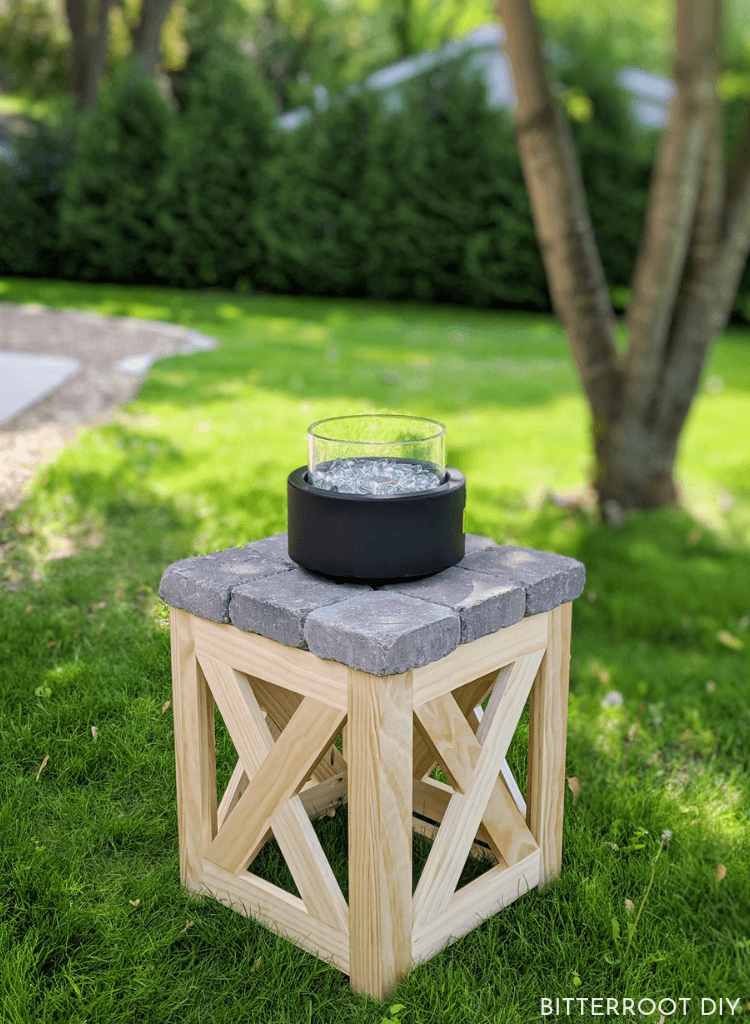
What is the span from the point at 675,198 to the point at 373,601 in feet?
11.6

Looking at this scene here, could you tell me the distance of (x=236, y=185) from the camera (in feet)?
39.1

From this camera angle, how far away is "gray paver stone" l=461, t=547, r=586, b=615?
2105 millimetres

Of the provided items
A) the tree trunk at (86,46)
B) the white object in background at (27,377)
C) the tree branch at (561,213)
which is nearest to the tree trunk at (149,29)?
the tree trunk at (86,46)

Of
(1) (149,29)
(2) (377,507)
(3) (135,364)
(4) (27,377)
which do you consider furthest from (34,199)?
(2) (377,507)

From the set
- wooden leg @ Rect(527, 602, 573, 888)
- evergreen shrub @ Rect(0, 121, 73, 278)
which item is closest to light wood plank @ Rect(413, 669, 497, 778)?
wooden leg @ Rect(527, 602, 573, 888)

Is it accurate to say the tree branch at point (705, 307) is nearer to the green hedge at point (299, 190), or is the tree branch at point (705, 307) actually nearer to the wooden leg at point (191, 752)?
the wooden leg at point (191, 752)

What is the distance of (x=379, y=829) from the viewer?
1.87 meters

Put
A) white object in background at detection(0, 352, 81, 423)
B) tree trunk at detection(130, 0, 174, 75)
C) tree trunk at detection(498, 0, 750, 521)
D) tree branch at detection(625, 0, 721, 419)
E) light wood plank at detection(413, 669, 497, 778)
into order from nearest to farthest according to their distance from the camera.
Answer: light wood plank at detection(413, 669, 497, 778) → white object in background at detection(0, 352, 81, 423) → tree branch at detection(625, 0, 721, 419) → tree trunk at detection(498, 0, 750, 521) → tree trunk at detection(130, 0, 174, 75)

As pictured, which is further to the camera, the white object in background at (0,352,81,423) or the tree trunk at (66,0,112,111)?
the tree trunk at (66,0,112,111)

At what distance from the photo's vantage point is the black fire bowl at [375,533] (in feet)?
6.63

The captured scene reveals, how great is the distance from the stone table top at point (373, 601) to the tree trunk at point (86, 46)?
44.5 feet

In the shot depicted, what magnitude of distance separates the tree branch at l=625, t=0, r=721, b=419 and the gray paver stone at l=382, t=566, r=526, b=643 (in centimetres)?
318

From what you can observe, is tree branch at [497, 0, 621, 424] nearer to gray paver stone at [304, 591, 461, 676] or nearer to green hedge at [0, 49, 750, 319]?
gray paver stone at [304, 591, 461, 676]

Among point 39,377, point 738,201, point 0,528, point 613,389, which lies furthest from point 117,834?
point 738,201
